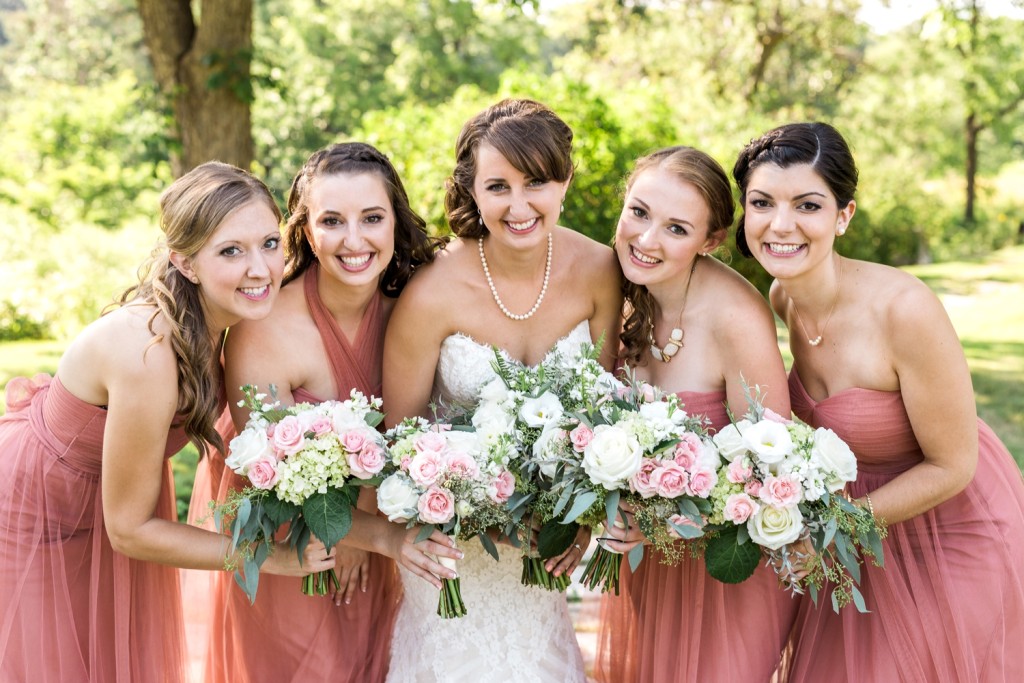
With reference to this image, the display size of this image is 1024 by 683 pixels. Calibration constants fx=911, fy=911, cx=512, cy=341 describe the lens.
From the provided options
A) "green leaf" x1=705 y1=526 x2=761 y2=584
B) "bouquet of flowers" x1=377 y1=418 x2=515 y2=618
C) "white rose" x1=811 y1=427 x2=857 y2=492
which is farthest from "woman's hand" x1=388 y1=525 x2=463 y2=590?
"white rose" x1=811 y1=427 x2=857 y2=492

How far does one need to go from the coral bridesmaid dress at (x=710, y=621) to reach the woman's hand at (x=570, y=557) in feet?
1.61

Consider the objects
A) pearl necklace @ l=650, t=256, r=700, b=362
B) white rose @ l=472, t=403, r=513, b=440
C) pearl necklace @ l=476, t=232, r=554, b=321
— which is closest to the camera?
white rose @ l=472, t=403, r=513, b=440

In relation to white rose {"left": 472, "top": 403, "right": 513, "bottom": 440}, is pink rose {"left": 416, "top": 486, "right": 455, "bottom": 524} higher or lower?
lower

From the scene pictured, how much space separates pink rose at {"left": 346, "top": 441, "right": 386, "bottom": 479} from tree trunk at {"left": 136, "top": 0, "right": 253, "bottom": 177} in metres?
6.28

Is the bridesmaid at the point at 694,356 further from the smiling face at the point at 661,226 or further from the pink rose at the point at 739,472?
the pink rose at the point at 739,472

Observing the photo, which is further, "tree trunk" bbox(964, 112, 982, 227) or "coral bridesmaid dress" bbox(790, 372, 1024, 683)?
"tree trunk" bbox(964, 112, 982, 227)

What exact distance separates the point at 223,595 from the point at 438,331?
1.50m

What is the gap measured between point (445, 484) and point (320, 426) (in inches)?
19.1

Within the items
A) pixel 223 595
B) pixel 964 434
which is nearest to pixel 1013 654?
pixel 964 434

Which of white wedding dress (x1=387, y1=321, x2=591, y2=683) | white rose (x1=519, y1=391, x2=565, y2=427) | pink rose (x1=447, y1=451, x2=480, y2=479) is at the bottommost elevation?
white wedding dress (x1=387, y1=321, x2=591, y2=683)

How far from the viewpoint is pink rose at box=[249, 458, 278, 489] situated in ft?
10.2

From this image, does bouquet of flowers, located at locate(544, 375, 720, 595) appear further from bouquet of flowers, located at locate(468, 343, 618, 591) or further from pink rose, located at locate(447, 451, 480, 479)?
pink rose, located at locate(447, 451, 480, 479)

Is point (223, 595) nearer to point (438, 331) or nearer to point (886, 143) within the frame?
point (438, 331)

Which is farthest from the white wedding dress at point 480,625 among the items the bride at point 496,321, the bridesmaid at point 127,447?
the bridesmaid at point 127,447
